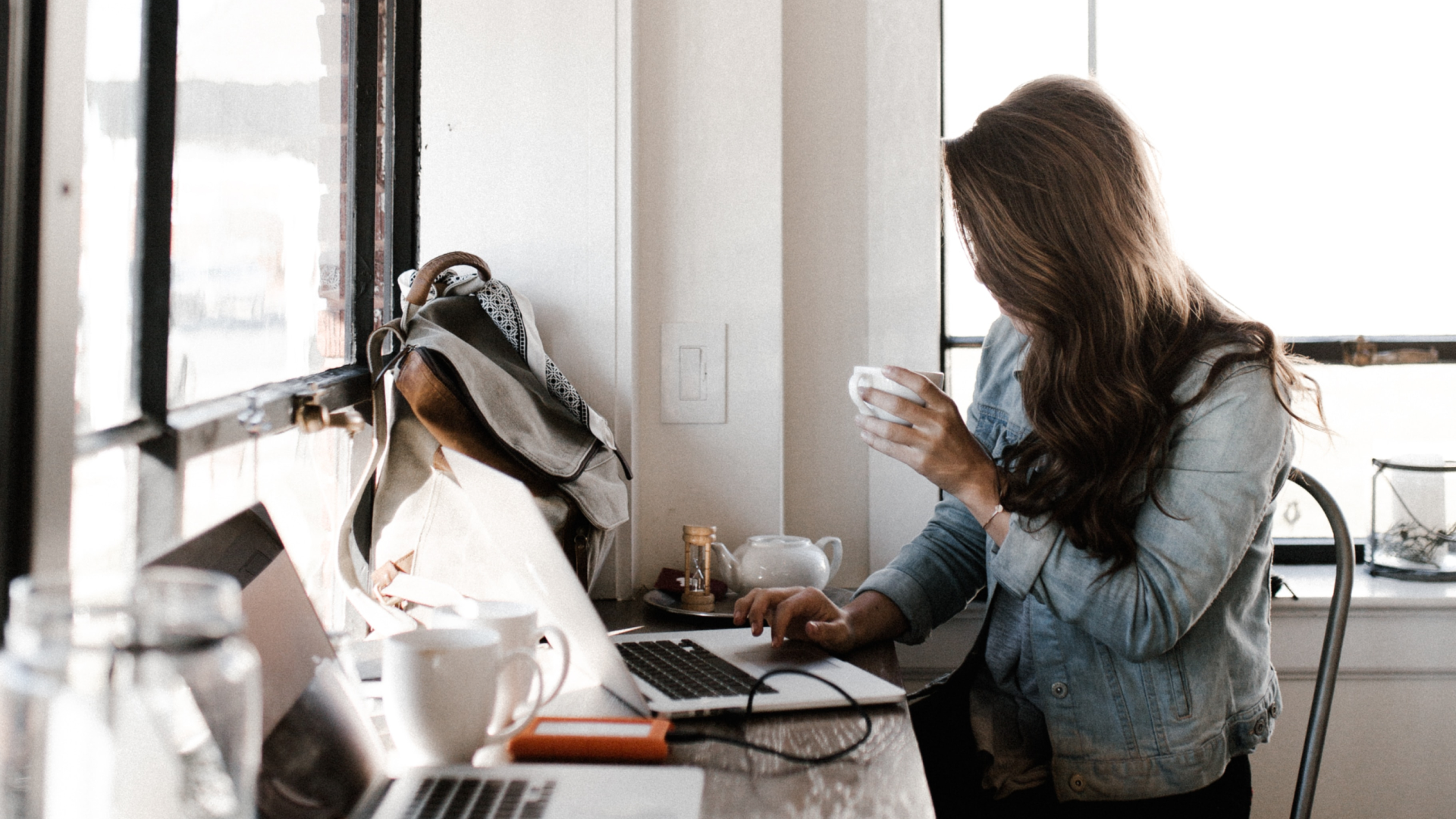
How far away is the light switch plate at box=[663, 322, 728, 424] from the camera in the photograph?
1941mm

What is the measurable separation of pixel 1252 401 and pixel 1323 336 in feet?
3.58

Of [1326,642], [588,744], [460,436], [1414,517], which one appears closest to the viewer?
[588,744]

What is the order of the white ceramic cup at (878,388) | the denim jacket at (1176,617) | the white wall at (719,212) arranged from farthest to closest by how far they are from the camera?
the white wall at (719,212) → the white ceramic cup at (878,388) → the denim jacket at (1176,617)

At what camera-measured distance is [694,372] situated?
76.4 inches

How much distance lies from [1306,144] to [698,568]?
148 cm

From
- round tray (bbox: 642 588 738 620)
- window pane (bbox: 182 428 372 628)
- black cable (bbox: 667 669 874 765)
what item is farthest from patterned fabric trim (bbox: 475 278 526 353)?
black cable (bbox: 667 669 874 765)

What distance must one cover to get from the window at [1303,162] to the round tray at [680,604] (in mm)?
755

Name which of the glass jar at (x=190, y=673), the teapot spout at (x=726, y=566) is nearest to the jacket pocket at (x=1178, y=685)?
the teapot spout at (x=726, y=566)

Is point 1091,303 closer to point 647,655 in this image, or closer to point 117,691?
point 647,655

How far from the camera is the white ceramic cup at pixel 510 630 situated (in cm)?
92

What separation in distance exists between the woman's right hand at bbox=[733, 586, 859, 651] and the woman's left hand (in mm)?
205

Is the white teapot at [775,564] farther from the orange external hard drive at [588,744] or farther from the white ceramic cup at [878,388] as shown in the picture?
the orange external hard drive at [588,744]

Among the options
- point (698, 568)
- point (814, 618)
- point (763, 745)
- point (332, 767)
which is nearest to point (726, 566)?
point (698, 568)

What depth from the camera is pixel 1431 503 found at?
6.91ft
